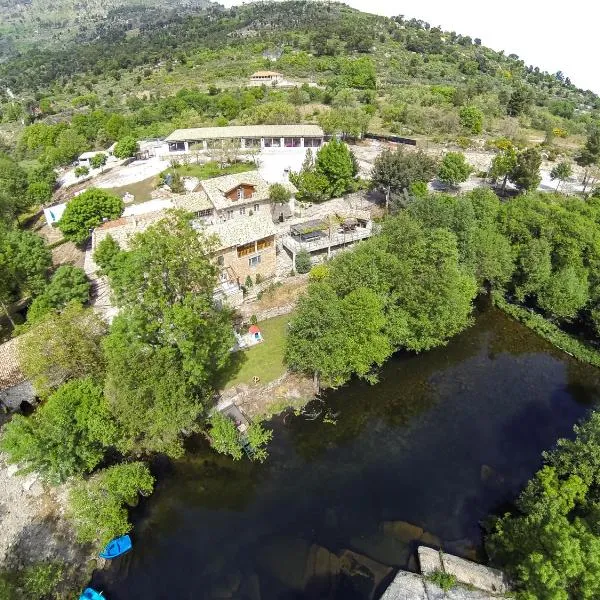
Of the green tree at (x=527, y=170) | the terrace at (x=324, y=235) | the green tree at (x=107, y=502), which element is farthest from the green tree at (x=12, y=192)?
the green tree at (x=527, y=170)

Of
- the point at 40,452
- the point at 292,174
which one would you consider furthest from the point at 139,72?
the point at 40,452

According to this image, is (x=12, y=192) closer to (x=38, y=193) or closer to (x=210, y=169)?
(x=38, y=193)

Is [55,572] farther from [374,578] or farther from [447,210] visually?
[447,210]

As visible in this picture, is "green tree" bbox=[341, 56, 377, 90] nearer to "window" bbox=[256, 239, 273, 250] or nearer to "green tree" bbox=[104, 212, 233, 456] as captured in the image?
"window" bbox=[256, 239, 273, 250]

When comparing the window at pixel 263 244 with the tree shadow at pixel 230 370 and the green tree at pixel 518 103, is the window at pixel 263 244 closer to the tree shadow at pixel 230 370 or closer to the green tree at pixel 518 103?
the tree shadow at pixel 230 370

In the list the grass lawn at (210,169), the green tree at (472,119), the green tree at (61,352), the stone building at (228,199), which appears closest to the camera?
the green tree at (61,352)

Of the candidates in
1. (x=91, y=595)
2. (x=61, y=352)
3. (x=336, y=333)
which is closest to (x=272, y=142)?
(x=336, y=333)
